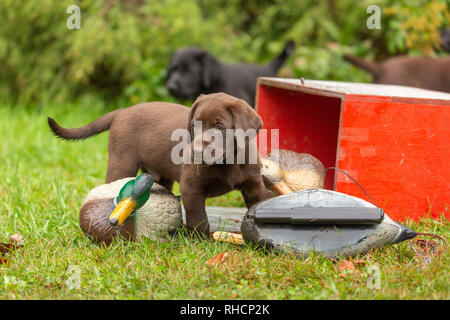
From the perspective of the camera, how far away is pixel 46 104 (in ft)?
21.0

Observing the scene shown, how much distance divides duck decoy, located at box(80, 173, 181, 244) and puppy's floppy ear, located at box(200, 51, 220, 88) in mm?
2364

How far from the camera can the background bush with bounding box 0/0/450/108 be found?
6277 mm

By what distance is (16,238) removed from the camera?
2451 mm

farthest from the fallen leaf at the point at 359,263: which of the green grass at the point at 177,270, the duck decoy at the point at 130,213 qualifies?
the duck decoy at the point at 130,213

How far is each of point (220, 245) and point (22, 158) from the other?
2.77m

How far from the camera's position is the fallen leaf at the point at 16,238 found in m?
2.41

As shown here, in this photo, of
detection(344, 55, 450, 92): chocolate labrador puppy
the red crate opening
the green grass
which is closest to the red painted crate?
the green grass

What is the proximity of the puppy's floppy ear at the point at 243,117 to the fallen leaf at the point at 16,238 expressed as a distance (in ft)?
3.80

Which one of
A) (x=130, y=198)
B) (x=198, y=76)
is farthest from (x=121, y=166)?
(x=198, y=76)

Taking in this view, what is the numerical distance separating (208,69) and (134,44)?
1896 millimetres

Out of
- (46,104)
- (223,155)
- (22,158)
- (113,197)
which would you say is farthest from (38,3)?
(223,155)

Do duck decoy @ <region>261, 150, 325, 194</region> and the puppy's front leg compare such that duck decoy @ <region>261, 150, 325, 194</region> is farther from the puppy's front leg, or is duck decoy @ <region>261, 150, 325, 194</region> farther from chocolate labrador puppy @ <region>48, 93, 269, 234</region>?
the puppy's front leg

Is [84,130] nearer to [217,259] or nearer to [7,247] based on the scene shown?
[7,247]

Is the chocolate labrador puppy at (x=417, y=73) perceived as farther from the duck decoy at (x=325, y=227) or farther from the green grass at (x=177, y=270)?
the duck decoy at (x=325, y=227)
